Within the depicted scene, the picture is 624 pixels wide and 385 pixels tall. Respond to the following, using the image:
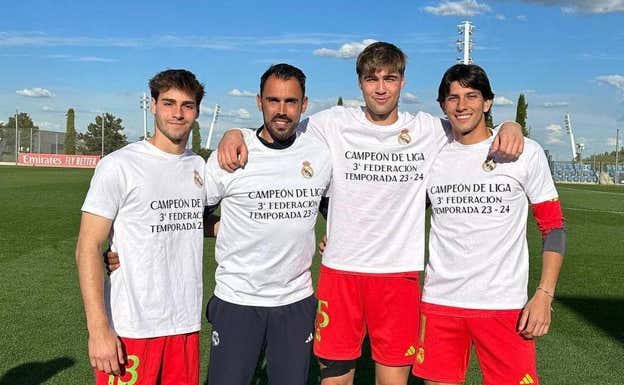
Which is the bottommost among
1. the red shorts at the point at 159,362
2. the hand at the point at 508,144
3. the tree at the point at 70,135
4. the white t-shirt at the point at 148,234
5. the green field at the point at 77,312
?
the green field at the point at 77,312

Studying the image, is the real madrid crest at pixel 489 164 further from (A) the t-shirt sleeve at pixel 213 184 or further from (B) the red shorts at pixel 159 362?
(B) the red shorts at pixel 159 362

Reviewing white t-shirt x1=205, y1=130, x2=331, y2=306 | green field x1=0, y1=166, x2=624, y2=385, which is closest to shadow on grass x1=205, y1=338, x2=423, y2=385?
green field x1=0, y1=166, x2=624, y2=385

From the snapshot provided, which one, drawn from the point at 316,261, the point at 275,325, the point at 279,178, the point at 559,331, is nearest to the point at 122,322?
the point at 275,325

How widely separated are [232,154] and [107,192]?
71cm

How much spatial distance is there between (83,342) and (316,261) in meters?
4.92

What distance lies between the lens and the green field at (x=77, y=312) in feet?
17.7

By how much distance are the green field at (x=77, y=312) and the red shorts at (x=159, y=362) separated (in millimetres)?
1982

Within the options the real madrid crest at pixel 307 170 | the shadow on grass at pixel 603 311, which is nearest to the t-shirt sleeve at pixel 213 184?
the real madrid crest at pixel 307 170

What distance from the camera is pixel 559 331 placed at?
22.1ft

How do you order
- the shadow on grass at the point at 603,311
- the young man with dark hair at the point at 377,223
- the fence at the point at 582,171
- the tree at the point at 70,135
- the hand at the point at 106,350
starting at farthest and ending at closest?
the tree at the point at 70,135, the fence at the point at 582,171, the shadow on grass at the point at 603,311, the young man with dark hair at the point at 377,223, the hand at the point at 106,350

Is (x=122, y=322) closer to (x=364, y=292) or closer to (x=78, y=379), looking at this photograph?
(x=364, y=292)

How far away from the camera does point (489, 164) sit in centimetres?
362

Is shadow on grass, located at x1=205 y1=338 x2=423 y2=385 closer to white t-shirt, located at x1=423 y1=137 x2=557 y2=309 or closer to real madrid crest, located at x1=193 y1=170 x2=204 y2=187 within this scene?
white t-shirt, located at x1=423 y1=137 x2=557 y2=309

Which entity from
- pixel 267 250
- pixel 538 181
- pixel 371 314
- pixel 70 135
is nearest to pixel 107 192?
pixel 267 250
